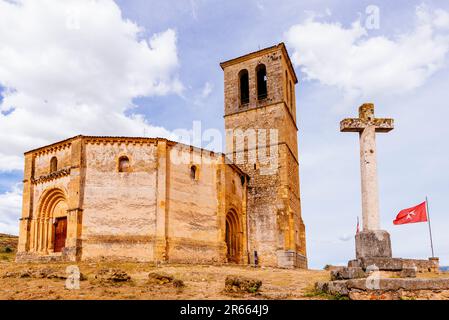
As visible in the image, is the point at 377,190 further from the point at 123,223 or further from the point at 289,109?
the point at 289,109

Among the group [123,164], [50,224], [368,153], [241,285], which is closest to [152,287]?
[241,285]

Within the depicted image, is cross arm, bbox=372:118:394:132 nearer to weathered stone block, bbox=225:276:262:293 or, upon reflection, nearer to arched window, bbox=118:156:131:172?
weathered stone block, bbox=225:276:262:293

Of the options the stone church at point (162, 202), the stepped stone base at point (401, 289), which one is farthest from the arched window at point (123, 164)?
the stepped stone base at point (401, 289)

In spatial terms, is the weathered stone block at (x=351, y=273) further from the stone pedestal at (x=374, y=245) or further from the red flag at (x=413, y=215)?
the red flag at (x=413, y=215)

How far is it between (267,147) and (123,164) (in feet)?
37.3

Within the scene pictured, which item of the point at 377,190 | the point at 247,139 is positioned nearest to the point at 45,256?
the point at 247,139

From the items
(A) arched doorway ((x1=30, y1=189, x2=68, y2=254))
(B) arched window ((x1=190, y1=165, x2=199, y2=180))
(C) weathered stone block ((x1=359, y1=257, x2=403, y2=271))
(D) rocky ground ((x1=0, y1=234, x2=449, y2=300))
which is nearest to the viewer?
(D) rocky ground ((x1=0, y1=234, x2=449, y2=300))

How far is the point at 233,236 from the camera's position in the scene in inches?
1193

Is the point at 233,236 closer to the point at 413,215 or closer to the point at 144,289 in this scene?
the point at 413,215

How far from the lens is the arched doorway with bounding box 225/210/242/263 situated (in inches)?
1162

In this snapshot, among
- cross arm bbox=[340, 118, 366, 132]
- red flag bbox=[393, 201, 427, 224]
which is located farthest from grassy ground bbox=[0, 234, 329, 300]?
red flag bbox=[393, 201, 427, 224]

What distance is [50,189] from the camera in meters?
25.7

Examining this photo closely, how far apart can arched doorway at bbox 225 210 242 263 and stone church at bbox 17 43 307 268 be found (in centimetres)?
7

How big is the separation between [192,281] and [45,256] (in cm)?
1245
